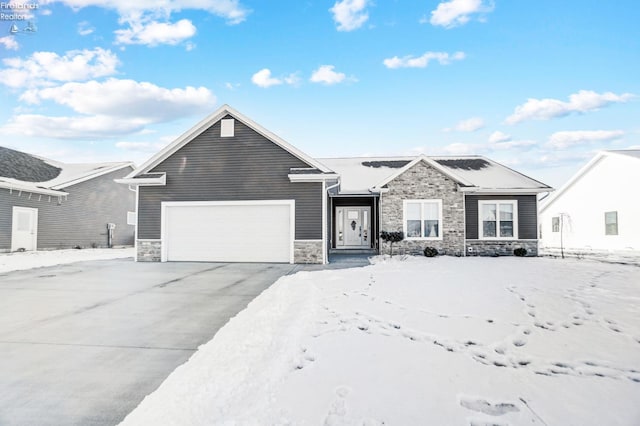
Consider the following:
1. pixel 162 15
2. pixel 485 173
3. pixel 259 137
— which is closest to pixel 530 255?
pixel 485 173

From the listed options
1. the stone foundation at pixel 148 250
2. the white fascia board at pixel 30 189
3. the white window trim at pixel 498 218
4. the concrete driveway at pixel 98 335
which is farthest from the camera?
the white fascia board at pixel 30 189

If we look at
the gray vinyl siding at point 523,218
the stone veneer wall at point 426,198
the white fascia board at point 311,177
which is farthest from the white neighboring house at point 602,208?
the white fascia board at point 311,177

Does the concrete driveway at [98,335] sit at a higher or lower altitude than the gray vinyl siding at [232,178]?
lower

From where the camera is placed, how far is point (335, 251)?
17781 millimetres

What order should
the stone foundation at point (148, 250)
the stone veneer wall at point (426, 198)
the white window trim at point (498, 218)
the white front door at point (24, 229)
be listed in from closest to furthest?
1. the stone foundation at point (148, 250)
2. the stone veneer wall at point (426, 198)
3. the white window trim at point (498, 218)
4. the white front door at point (24, 229)

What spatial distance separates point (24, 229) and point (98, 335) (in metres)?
17.7

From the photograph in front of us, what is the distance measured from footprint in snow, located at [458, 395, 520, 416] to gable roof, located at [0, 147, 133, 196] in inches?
825

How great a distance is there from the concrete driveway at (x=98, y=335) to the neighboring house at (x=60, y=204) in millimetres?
10076

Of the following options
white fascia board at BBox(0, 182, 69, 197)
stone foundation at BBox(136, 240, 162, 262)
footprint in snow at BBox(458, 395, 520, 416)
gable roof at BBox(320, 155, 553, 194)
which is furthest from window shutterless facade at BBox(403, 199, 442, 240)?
white fascia board at BBox(0, 182, 69, 197)

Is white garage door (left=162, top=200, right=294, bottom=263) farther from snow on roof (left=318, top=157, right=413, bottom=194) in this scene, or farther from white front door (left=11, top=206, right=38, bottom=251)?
white front door (left=11, top=206, right=38, bottom=251)

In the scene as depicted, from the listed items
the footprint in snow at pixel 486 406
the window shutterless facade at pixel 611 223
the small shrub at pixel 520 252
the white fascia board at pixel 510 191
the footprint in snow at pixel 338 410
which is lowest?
the footprint in snow at pixel 486 406

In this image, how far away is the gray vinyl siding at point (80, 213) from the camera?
17203 mm

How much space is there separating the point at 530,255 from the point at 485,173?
14.5 feet

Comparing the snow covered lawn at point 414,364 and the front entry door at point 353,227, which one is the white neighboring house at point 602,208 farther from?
the snow covered lawn at point 414,364
